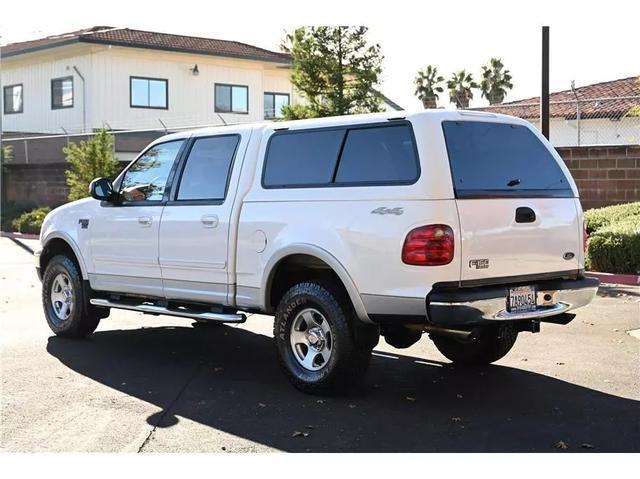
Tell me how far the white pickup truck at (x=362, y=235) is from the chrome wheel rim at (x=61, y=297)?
1263 mm

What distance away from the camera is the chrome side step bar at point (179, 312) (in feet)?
22.9

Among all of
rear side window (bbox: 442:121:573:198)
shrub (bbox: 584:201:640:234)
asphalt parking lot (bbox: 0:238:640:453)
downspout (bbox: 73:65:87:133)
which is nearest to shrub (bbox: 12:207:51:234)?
downspout (bbox: 73:65:87:133)

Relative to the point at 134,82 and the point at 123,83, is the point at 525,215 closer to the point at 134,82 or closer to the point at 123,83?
the point at 123,83

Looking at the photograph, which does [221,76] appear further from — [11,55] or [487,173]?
[487,173]

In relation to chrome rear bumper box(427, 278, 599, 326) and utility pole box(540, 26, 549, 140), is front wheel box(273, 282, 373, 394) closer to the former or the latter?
chrome rear bumper box(427, 278, 599, 326)

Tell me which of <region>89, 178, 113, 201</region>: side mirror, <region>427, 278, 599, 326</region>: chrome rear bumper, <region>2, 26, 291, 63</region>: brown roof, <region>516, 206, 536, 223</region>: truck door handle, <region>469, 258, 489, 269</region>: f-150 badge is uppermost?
<region>2, 26, 291, 63</region>: brown roof

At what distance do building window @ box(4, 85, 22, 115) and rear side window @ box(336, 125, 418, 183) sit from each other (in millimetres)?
30582

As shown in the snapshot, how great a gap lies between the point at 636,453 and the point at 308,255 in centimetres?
271

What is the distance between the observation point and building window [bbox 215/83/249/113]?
33.3 meters

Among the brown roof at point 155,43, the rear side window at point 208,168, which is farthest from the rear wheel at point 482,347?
the brown roof at point 155,43

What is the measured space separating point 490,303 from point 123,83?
27.1 meters

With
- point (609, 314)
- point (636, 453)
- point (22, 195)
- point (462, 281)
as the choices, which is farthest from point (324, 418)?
point (22, 195)

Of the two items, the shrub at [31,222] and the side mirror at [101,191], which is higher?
the side mirror at [101,191]

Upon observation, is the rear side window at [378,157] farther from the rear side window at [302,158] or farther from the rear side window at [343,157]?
the rear side window at [302,158]
